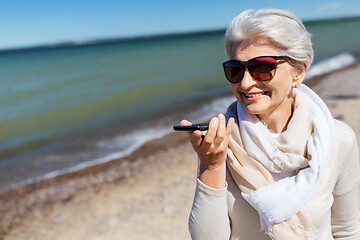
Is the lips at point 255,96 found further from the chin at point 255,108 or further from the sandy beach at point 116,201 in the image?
the sandy beach at point 116,201

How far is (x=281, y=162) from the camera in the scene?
183 centimetres

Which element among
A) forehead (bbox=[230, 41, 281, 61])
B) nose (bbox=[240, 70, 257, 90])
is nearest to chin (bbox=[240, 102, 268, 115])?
nose (bbox=[240, 70, 257, 90])

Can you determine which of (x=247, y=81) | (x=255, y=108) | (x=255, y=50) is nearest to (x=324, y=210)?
(x=255, y=108)

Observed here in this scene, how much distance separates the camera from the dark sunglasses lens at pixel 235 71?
179 centimetres

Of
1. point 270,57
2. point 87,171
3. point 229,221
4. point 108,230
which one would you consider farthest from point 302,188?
point 87,171

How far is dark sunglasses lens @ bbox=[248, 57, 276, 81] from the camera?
171 centimetres

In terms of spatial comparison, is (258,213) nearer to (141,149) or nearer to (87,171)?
(87,171)

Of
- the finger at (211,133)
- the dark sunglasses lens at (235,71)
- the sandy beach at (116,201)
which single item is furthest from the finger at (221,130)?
the sandy beach at (116,201)

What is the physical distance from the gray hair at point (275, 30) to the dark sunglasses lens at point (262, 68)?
10 centimetres

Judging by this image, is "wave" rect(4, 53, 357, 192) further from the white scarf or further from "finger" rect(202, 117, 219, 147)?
"finger" rect(202, 117, 219, 147)

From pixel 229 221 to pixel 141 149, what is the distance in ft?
26.2

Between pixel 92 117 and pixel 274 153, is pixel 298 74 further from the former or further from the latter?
pixel 92 117

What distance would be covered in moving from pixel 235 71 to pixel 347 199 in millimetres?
1057

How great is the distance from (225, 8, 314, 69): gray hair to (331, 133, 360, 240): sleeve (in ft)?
2.12
